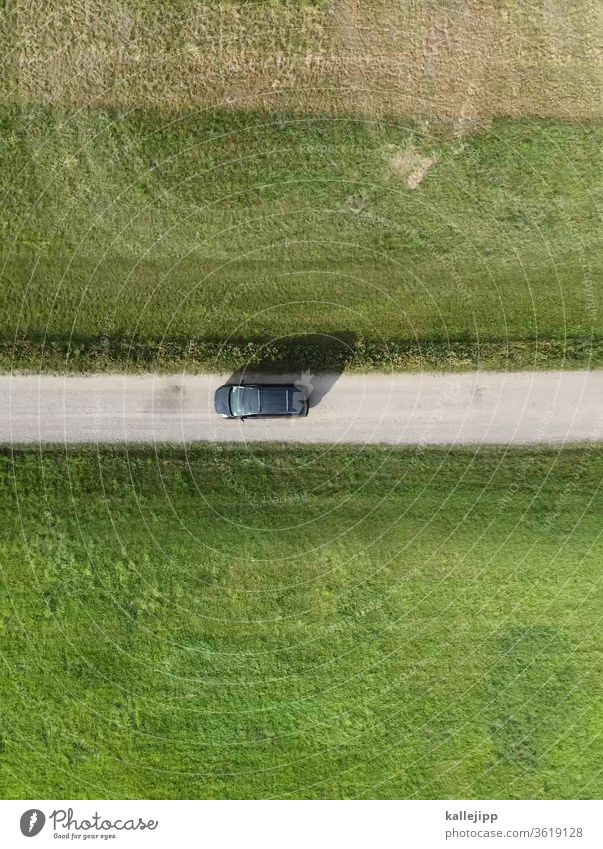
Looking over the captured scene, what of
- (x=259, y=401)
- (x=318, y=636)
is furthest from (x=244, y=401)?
(x=318, y=636)

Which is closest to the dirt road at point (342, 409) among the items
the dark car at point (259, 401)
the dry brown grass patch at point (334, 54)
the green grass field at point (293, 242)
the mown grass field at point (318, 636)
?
the green grass field at point (293, 242)

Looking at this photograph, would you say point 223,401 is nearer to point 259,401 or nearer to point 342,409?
point 259,401

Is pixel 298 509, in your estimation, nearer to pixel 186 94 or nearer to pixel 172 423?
pixel 172 423

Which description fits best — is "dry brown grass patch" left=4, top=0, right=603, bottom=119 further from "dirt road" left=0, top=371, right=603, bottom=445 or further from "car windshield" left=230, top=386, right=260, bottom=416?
"car windshield" left=230, top=386, right=260, bottom=416

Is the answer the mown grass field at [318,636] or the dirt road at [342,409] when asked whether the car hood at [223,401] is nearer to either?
the dirt road at [342,409]

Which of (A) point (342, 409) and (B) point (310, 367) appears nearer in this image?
(B) point (310, 367)
